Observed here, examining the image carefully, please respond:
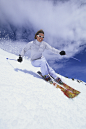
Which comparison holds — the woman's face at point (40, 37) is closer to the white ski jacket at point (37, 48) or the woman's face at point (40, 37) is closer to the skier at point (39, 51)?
the skier at point (39, 51)

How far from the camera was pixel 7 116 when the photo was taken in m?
0.93

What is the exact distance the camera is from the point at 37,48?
131 inches

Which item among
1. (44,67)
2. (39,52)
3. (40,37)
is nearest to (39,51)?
(39,52)

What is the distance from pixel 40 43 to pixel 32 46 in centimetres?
41

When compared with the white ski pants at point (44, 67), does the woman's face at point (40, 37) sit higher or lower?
higher

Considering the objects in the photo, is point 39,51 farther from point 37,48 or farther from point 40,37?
point 40,37

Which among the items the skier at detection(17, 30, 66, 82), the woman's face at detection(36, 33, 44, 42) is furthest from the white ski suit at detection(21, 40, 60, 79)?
the woman's face at detection(36, 33, 44, 42)

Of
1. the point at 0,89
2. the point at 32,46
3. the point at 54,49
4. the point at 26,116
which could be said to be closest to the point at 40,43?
the point at 32,46

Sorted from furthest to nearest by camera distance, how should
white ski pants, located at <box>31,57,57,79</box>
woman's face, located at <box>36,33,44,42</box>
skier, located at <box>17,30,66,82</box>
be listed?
woman's face, located at <box>36,33,44,42</box> → skier, located at <box>17,30,66,82</box> → white ski pants, located at <box>31,57,57,79</box>

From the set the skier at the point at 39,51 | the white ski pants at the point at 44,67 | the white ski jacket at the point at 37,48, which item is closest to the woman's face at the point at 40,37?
the skier at the point at 39,51

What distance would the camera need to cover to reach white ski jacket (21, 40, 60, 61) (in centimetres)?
332

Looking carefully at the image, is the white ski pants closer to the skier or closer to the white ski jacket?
the skier

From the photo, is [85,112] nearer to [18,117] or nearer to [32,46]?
[18,117]

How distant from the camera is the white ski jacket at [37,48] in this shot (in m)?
3.32
